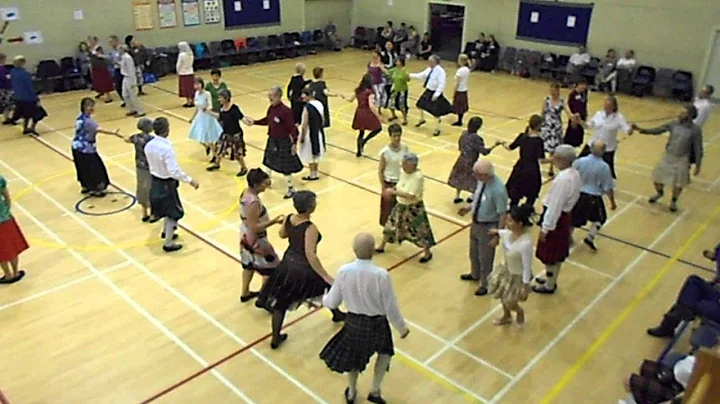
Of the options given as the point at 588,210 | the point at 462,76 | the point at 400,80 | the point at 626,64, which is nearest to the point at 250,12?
the point at 400,80

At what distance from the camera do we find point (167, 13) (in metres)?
18.1

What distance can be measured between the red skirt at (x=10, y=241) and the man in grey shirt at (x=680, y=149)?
27.3ft

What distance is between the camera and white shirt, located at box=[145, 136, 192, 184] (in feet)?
23.1

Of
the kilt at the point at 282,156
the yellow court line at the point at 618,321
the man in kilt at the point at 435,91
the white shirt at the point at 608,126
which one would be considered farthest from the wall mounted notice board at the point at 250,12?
the yellow court line at the point at 618,321

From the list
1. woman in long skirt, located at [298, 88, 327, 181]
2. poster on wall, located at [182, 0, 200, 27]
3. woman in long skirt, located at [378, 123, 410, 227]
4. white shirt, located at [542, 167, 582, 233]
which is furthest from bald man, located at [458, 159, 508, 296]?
poster on wall, located at [182, 0, 200, 27]

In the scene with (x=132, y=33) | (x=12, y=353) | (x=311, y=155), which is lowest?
(x=12, y=353)

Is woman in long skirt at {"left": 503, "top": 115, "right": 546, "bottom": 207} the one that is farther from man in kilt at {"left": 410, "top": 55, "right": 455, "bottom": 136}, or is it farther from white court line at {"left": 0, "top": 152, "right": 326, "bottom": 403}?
man in kilt at {"left": 410, "top": 55, "right": 455, "bottom": 136}

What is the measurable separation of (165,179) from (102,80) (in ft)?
29.0

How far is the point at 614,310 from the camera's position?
6.53 metres

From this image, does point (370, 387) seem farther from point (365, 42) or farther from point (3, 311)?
point (365, 42)

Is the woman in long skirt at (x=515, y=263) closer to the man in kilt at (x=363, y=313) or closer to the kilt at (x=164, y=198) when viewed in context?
the man in kilt at (x=363, y=313)

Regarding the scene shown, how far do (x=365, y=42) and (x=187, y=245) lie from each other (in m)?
16.6

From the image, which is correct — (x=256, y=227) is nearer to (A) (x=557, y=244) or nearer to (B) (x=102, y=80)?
(A) (x=557, y=244)

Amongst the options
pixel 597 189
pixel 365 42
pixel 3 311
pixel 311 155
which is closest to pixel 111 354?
pixel 3 311
